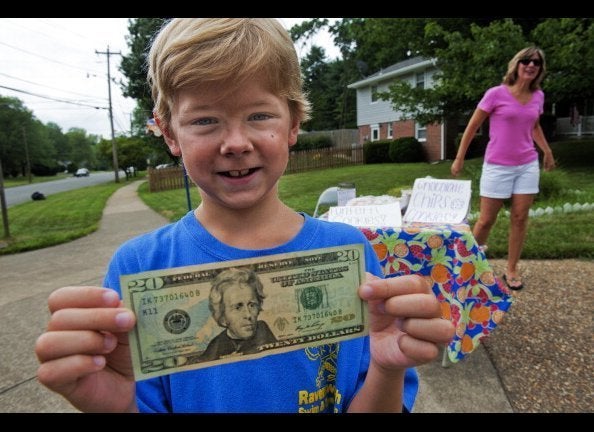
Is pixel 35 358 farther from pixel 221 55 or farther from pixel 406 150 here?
pixel 406 150

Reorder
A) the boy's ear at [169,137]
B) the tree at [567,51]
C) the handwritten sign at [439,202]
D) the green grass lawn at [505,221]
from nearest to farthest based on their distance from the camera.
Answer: the boy's ear at [169,137], the handwritten sign at [439,202], the green grass lawn at [505,221], the tree at [567,51]

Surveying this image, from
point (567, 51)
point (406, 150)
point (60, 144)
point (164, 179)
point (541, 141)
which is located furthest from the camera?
point (60, 144)

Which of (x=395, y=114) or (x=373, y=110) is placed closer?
(x=395, y=114)

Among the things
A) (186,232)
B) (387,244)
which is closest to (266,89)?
(186,232)

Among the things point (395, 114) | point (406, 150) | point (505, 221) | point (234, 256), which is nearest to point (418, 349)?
point (234, 256)

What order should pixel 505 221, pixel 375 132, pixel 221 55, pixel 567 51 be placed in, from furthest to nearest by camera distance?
pixel 375 132 < pixel 567 51 < pixel 505 221 < pixel 221 55

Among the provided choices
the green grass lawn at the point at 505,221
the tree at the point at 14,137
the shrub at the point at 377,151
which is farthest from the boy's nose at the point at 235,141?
the tree at the point at 14,137

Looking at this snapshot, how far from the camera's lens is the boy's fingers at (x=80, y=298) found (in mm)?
802

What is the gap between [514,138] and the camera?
3.52 meters

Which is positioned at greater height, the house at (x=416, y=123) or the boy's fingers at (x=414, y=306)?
the house at (x=416, y=123)

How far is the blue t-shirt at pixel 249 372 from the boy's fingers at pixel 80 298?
0.27 metres

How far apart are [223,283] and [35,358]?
3042 mm

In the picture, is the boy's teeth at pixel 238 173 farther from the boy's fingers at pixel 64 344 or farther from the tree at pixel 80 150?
the tree at pixel 80 150

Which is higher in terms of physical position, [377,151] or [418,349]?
[377,151]
